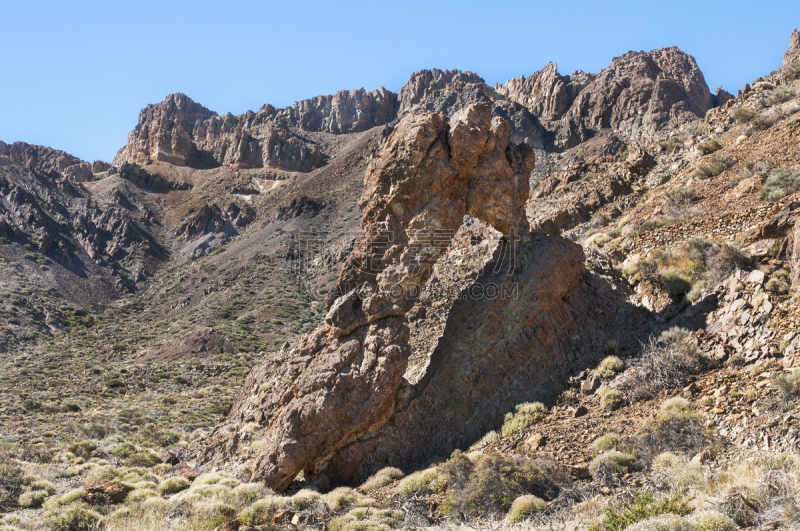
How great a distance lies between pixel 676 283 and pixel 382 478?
8690 millimetres

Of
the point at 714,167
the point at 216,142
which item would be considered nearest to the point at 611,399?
the point at 714,167

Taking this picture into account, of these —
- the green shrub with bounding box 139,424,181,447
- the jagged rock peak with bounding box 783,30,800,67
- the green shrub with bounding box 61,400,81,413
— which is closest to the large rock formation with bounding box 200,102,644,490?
the green shrub with bounding box 139,424,181,447

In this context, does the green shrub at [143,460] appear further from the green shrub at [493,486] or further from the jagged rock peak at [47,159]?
the jagged rock peak at [47,159]

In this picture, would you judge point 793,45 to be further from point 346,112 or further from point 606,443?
point 346,112

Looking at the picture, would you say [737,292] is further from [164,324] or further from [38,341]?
[38,341]

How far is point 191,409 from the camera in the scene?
24531 millimetres

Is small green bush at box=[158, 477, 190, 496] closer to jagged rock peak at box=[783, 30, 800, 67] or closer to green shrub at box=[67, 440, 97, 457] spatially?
green shrub at box=[67, 440, 97, 457]

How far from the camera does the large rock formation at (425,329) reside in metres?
11.6

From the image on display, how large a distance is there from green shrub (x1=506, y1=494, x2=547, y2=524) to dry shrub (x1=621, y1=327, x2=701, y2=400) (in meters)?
3.76

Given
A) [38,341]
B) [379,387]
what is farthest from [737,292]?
[38,341]

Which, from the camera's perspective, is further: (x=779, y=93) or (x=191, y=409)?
(x=191, y=409)

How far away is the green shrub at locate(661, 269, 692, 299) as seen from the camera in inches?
501

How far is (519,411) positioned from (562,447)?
1825mm

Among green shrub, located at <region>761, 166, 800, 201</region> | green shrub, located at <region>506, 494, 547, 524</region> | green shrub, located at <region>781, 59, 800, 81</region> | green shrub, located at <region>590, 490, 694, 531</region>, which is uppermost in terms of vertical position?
green shrub, located at <region>781, 59, 800, 81</region>
